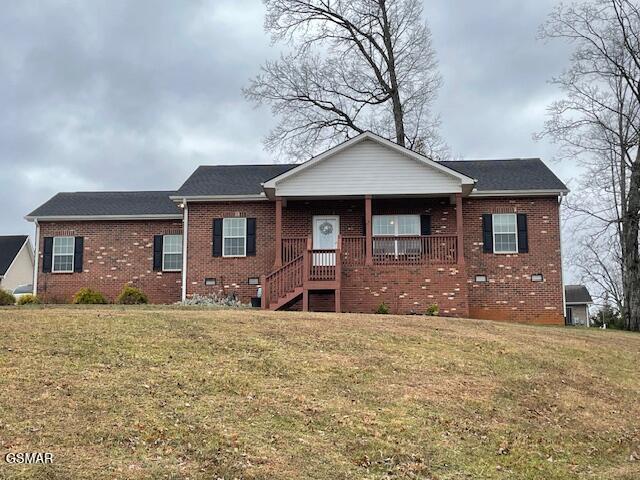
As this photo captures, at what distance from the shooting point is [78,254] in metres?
25.6

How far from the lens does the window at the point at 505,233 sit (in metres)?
23.4

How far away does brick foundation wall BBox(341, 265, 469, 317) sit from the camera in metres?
21.5

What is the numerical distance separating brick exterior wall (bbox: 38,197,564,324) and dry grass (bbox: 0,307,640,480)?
6.82 meters

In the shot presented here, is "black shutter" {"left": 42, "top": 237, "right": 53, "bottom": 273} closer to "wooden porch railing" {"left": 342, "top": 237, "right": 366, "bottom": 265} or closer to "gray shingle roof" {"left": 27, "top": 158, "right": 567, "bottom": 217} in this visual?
"gray shingle roof" {"left": 27, "top": 158, "right": 567, "bottom": 217}

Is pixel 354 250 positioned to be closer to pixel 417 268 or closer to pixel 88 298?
pixel 417 268

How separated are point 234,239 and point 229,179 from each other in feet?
8.90

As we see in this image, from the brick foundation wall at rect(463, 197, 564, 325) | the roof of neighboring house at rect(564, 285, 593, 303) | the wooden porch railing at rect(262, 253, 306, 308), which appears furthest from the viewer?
the roof of neighboring house at rect(564, 285, 593, 303)

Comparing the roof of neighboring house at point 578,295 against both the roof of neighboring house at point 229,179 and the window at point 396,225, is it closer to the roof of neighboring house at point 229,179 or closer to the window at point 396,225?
the window at point 396,225

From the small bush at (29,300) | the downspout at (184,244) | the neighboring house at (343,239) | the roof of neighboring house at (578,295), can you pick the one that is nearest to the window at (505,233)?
the neighboring house at (343,239)

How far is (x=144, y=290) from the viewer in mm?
25109

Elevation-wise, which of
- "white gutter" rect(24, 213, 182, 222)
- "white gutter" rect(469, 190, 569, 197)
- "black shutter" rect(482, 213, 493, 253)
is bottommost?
"black shutter" rect(482, 213, 493, 253)

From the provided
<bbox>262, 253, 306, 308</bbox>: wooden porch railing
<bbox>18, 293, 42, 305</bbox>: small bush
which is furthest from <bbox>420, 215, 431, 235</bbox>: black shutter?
<bbox>18, 293, 42, 305</bbox>: small bush

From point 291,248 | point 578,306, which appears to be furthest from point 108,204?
point 578,306

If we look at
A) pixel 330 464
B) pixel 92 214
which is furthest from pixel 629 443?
pixel 92 214
